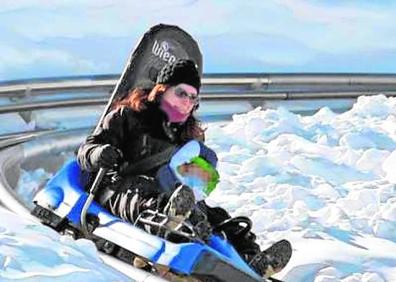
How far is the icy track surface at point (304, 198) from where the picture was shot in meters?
4.79

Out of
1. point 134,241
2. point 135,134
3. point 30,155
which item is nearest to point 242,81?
point 30,155

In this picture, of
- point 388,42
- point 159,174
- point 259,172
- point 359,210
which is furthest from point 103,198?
point 388,42

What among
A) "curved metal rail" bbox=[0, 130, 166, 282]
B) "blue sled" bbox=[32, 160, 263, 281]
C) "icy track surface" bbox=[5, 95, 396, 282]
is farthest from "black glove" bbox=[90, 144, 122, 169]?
"curved metal rail" bbox=[0, 130, 166, 282]

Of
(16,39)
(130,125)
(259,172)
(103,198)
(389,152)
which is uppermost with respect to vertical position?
(16,39)

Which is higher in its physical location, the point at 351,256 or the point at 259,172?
the point at 259,172

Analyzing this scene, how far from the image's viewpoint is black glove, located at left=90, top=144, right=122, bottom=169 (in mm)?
5984

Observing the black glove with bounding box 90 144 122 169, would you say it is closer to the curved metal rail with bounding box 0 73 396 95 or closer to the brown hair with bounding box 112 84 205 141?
the brown hair with bounding box 112 84 205 141

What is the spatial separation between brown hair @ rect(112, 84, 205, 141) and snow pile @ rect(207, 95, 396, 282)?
0.97 meters

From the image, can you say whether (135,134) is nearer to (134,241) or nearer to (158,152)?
(158,152)

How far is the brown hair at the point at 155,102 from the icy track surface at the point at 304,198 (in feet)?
3.15

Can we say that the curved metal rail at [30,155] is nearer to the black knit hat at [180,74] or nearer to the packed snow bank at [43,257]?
the black knit hat at [180,74]

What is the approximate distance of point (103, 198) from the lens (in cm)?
624

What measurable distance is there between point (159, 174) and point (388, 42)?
18040 mm

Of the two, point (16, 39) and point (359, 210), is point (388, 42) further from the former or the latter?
point (359, 210)
